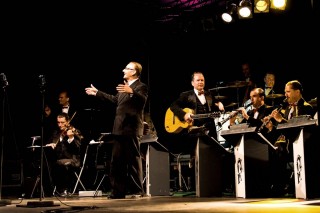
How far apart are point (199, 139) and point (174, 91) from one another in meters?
5.12

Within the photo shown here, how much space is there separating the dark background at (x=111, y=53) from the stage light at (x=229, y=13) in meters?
0.52

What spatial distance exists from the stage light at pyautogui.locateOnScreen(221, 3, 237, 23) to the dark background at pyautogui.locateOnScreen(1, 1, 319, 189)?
1.70ft

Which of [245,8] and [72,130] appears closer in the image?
[245,8]

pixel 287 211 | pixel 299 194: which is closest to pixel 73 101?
pixel 299 194

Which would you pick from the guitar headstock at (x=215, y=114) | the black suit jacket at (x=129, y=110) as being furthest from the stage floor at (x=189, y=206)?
the guitar headstock at (x=215, y=114)

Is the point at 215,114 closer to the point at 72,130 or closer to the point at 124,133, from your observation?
the point at 124,133

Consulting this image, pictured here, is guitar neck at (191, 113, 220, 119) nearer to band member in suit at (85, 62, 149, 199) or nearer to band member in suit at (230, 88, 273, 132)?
band member in suit at (230, 88, 273, 132)

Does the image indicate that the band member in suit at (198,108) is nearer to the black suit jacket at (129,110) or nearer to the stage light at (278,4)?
the black suit jacket at (129,110)

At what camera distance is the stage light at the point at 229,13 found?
9773mm

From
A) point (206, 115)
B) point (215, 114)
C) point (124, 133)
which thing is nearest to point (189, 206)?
point (124, 133)

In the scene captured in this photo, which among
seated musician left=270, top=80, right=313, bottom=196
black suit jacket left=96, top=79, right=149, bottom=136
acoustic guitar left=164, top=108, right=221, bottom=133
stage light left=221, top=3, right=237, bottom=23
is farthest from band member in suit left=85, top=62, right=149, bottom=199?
stage light left=221, top=3, right=237, bottom=23

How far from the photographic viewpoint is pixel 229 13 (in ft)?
32.3

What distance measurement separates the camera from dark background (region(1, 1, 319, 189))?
1100 centimetres

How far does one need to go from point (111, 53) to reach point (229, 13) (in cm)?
412
